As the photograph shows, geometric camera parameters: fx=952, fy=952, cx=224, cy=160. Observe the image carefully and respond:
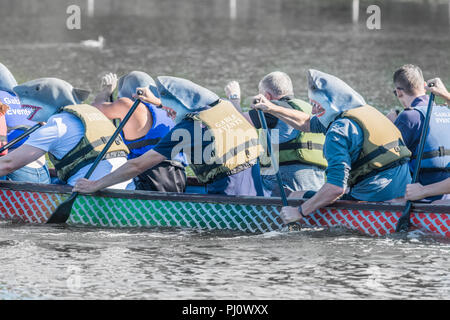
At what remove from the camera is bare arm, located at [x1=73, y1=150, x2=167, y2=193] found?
28.4ft

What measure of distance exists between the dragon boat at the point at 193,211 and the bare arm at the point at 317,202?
13 cm

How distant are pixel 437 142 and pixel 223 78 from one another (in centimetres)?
1439

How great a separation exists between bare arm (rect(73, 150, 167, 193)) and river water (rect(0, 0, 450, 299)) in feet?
1.49

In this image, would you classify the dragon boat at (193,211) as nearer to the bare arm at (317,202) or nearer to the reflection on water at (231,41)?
the bare arm at (317,202)

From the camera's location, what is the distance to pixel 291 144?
9219 millimetres

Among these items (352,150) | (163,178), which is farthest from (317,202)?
(163,178)

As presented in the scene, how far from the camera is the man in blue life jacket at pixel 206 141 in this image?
855 cm

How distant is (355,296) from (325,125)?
184cm

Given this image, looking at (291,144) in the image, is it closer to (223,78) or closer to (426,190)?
(426,190)

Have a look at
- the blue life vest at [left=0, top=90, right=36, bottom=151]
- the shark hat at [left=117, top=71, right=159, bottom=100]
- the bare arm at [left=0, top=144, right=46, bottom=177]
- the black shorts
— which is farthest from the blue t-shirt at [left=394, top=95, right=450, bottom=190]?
the blue life vest at [left=0, top=90, right=36, bottom=151]

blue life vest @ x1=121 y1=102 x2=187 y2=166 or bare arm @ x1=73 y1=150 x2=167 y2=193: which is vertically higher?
blue life vest @ x1=121 y1=102 x2=187 y2=166

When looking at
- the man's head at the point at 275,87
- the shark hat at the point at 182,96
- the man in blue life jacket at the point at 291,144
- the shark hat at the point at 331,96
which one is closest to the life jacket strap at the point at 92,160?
the shark hat at the point at 182,96

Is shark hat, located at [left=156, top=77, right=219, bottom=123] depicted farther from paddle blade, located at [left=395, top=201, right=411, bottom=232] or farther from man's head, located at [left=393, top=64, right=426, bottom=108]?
paddle blade, located at [left=395, top=201, right=411, bottom=232]

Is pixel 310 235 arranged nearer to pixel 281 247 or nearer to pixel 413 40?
pixel 281 247
